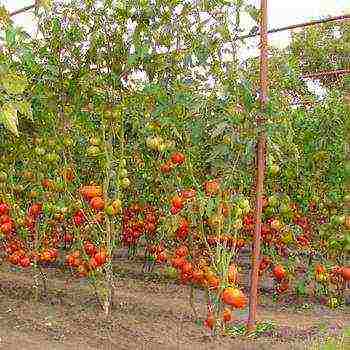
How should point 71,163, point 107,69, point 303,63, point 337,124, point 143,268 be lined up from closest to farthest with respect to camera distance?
point 107,69 < point 71,163 < point 337,124 < point 143,268 < point 303,63

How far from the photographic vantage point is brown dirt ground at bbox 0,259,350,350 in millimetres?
3557

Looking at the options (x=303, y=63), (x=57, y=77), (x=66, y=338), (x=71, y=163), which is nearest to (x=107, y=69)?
(x=57, y=77)

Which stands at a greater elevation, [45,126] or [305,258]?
[45,126]

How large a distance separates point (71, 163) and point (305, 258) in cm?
253

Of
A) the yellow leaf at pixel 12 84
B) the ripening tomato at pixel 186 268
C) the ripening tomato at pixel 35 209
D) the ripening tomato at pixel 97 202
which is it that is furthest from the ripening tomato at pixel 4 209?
the yellow leaf at pixel 12 84

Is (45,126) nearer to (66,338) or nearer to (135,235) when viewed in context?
(66,338)

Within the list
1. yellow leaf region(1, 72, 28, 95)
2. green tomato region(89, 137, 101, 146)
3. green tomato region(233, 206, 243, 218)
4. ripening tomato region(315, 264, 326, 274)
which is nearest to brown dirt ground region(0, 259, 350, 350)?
ripening tomato region(315, 264, 326, 274)

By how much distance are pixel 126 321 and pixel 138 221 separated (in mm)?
1946

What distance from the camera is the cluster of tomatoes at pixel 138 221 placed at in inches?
222

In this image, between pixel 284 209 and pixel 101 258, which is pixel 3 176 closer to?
pixel 101 258

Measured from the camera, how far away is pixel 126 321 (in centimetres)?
401

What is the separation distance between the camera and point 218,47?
360cm

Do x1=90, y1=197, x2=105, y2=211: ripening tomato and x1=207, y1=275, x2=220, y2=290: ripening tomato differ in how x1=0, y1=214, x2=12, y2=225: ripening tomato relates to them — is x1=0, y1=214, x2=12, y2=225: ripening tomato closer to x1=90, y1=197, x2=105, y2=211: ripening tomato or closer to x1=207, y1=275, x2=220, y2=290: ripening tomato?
x1=90, y1=197, x2=105, y2=211: ripening tomato

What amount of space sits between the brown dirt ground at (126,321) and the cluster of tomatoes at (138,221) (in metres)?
0.49
